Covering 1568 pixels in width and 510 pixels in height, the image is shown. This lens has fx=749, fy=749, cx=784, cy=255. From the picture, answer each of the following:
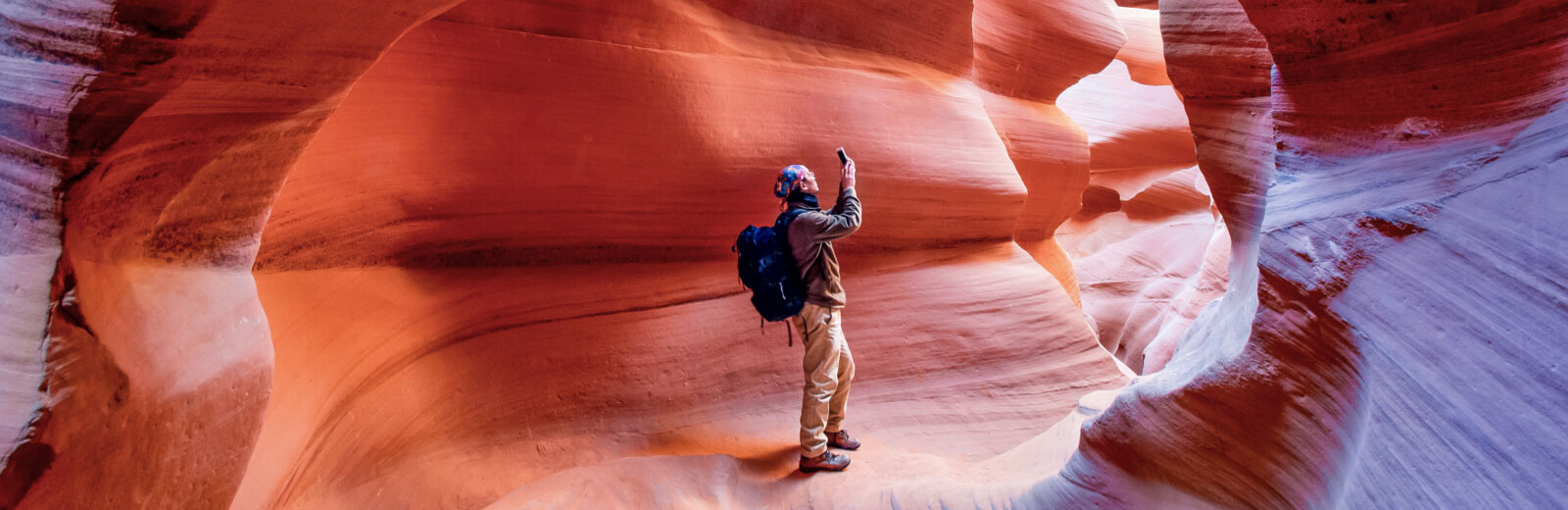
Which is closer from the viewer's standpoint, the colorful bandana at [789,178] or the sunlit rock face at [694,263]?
the sunlit rock face at [694,263]

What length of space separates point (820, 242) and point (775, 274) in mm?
289

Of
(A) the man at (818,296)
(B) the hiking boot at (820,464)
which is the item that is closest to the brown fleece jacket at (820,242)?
(A) the man at (818,296)

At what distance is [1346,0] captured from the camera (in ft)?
9.07

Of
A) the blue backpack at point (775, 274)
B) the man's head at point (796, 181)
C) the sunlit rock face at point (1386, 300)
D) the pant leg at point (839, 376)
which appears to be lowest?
the pant leg at point (839, 376)

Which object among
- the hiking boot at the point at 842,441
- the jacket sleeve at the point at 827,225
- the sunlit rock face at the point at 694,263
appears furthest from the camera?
the hiking boot at the point at 842,441

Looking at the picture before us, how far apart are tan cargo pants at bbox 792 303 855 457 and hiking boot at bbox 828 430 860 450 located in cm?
34

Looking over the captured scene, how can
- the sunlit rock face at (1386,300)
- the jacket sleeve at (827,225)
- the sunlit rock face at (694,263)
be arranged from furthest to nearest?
1. the jacket sleeve at (827,225)
2. the sunlit rock face at (694,263)
3. the sunlit rock face at (1386,300)

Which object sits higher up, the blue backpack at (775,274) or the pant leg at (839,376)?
the blue backpack at (775,274)

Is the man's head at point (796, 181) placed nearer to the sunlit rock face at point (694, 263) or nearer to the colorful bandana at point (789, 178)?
the colorful bandana at point (789, 178)

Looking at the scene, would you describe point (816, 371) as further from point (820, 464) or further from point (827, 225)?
point (827, 225)

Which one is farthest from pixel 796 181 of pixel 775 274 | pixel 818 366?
pixel 818 366

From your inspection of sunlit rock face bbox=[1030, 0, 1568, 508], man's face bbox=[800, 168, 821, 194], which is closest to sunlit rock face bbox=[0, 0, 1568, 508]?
sunlit rock face bbox=[1030, 0, 1568, 508]

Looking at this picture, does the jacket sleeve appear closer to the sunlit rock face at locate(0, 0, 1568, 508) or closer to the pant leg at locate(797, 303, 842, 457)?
the pant leg at locate(797, 303, 842, 457)

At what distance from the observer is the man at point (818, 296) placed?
12.7 ft
